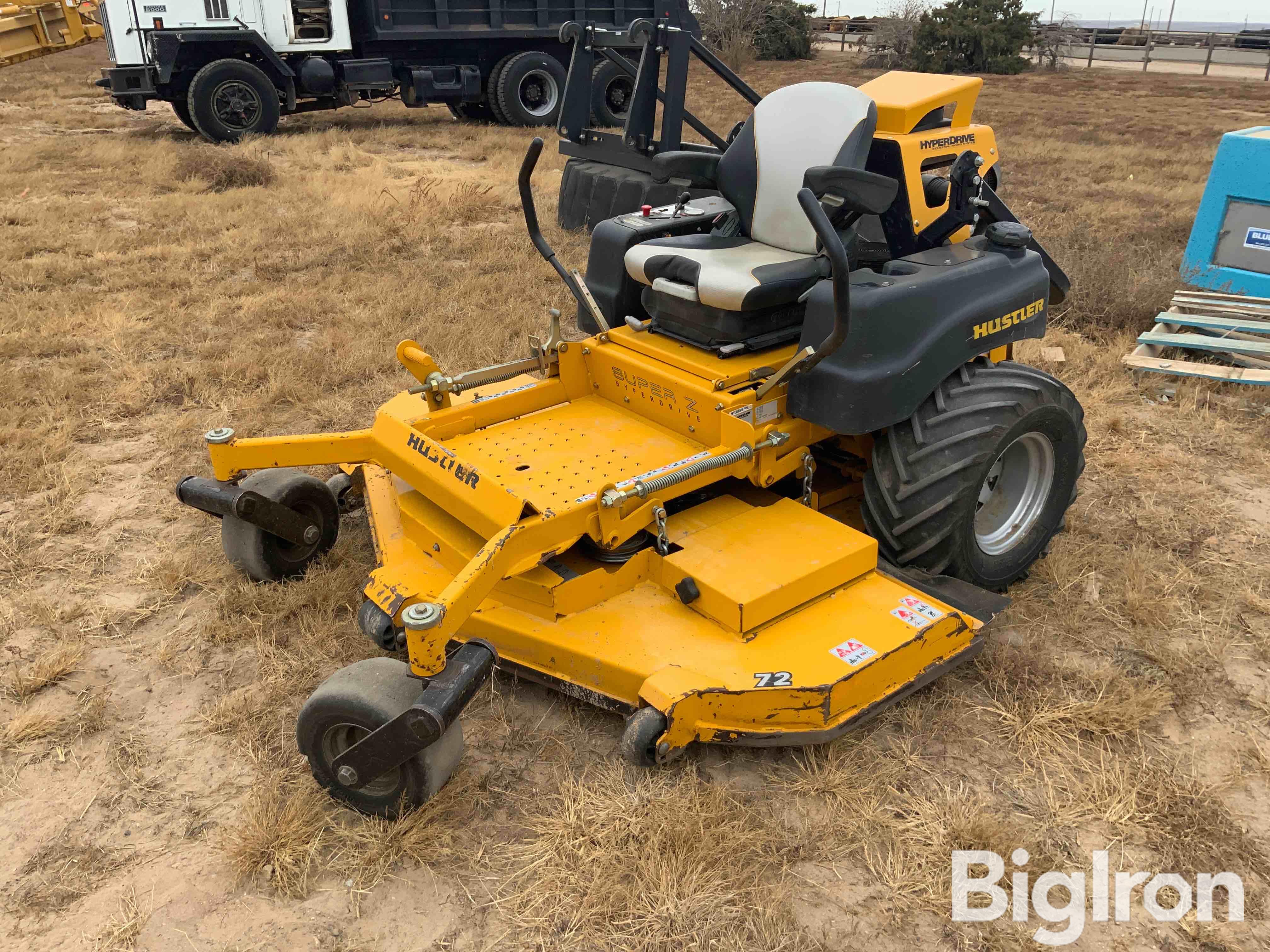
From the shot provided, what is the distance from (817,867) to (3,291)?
698cm

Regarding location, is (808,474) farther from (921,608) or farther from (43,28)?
(43,28)

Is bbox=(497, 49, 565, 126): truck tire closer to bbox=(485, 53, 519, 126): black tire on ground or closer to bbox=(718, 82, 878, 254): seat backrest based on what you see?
bbox=(485, 53, 519, 126): black tire on ground

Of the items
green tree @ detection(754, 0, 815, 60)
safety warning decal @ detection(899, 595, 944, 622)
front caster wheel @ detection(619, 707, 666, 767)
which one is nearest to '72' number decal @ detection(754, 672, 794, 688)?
front caster wheel @ detection(619, 707, 666, 767)

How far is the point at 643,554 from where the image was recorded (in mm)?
3232

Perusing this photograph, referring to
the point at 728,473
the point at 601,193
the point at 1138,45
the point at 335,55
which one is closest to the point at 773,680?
the point at 728,473

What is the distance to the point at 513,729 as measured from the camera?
3.08 m

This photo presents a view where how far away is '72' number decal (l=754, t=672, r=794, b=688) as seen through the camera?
2.77m

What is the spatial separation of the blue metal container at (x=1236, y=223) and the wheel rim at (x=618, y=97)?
28.2ft

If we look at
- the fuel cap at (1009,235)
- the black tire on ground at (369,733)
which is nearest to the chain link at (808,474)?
the fuel cap at (1009,235)

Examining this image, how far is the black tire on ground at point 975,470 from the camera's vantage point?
3.35 meters

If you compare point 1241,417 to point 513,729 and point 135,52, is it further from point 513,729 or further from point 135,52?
point 135,52

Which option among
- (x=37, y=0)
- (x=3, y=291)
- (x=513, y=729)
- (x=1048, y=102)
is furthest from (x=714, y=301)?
(x=37, y=0)

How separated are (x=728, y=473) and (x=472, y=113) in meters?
13.2

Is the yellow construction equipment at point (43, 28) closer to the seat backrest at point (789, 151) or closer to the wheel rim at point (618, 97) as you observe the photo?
the wheel rim at point (618, 97)
